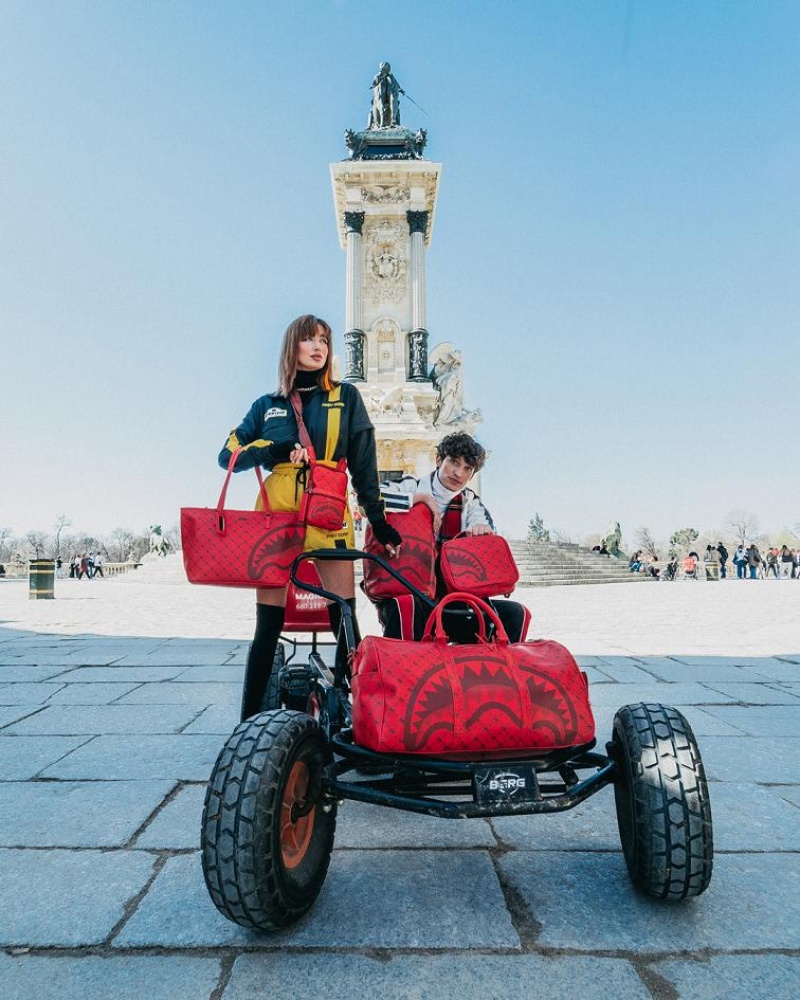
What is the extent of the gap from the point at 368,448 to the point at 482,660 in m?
1.36

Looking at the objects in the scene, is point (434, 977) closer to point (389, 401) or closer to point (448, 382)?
point (389, 401)

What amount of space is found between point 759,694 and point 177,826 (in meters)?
3.90

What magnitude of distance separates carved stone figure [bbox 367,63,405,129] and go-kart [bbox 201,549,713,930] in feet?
119

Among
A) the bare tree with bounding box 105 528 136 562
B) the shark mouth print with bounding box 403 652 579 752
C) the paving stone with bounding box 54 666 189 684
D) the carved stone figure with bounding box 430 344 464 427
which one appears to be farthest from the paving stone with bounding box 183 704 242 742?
the bare tree with bounding box 105 528 136 562

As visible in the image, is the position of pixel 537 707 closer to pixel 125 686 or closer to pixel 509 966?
pixel 509 966

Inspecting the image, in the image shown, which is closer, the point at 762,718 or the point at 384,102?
the point at 762,718

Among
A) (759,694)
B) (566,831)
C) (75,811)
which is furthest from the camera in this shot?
(759,694)

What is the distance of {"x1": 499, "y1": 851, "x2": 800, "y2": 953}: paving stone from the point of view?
4.99 feet

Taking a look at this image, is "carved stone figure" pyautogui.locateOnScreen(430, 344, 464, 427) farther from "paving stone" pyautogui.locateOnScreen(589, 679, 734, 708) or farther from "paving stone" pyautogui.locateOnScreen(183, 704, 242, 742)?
"paving stone" pyautogui.locateOnScreen(183, 704, 242, 742)

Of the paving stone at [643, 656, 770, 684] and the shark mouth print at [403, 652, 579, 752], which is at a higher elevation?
the shark mouth print at [403, 652, 579, 752]

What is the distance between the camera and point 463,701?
1.62 metres

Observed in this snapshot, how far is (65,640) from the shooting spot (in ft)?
23.2

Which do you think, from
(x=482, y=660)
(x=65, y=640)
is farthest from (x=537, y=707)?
(x=65, y=640)

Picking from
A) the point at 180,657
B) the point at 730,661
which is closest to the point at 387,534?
the point at 180,657
